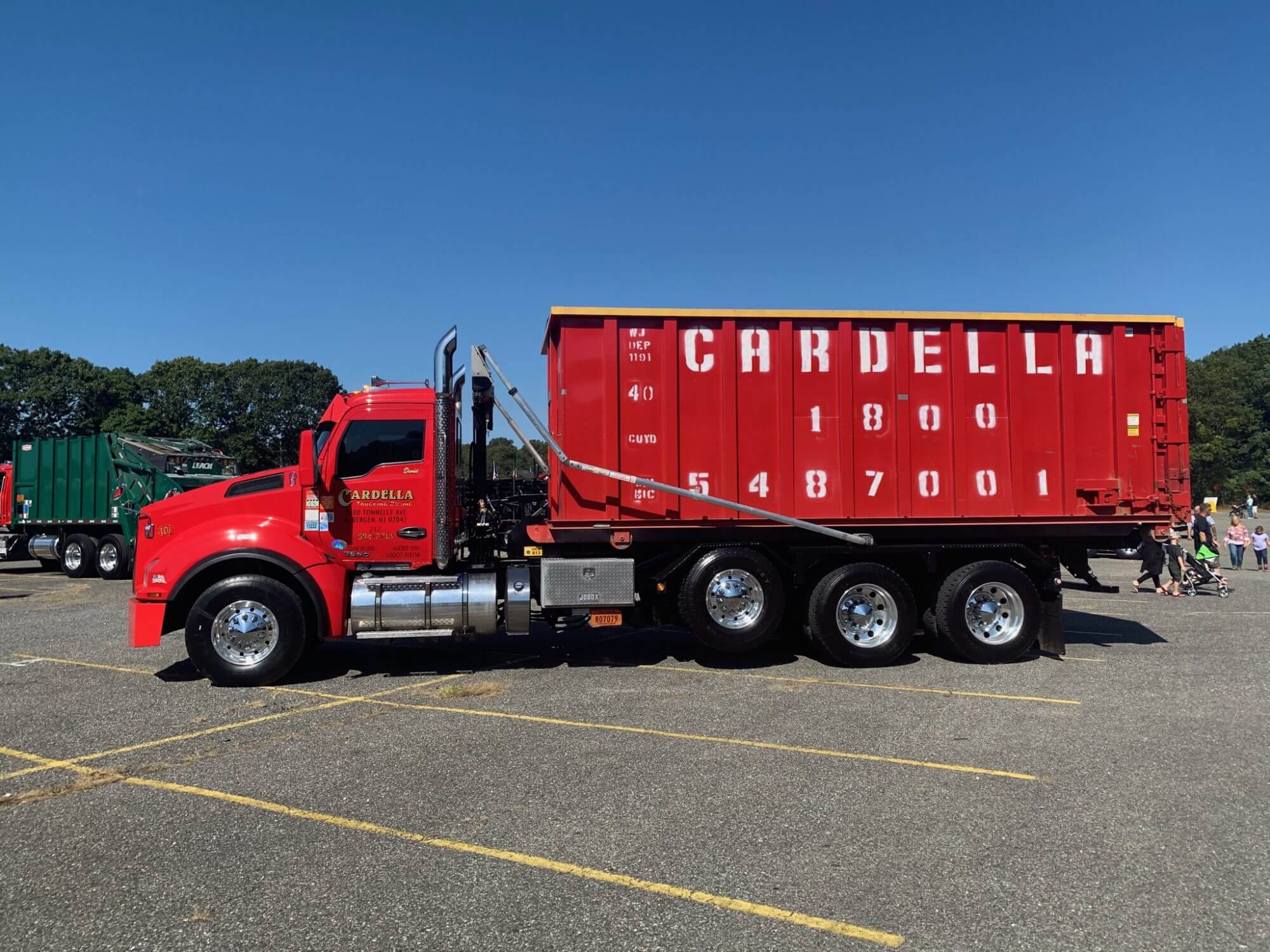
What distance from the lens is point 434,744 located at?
542cm

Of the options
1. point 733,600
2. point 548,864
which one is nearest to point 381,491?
point 733,600

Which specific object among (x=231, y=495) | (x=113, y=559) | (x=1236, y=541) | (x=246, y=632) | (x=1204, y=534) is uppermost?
(x=231, y=495)

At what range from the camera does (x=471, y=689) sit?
7.02 metres

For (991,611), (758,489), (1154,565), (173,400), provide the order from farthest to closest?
(173,400)
(1154,565)
(991,611)
(758,489)

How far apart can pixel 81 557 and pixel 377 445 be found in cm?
1471

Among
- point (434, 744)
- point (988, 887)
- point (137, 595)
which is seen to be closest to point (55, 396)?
point (137, 595)

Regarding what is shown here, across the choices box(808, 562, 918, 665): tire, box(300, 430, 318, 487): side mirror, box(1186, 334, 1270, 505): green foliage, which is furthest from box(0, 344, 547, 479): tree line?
box(1186, 334, 1270, 505): green foliage

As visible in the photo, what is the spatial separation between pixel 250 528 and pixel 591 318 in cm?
388

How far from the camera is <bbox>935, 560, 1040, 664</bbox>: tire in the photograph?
7.89m

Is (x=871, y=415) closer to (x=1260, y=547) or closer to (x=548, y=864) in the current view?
(x=548, y=864)

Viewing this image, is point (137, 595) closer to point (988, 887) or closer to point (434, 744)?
point (434, 744)

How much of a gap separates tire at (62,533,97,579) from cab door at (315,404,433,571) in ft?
46.0

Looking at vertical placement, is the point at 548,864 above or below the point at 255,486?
below

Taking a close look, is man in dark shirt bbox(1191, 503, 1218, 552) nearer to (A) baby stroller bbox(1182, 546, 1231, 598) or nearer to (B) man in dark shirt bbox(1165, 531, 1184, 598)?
(A) baby stroller bbox(1182, 546, 1231, 598)
